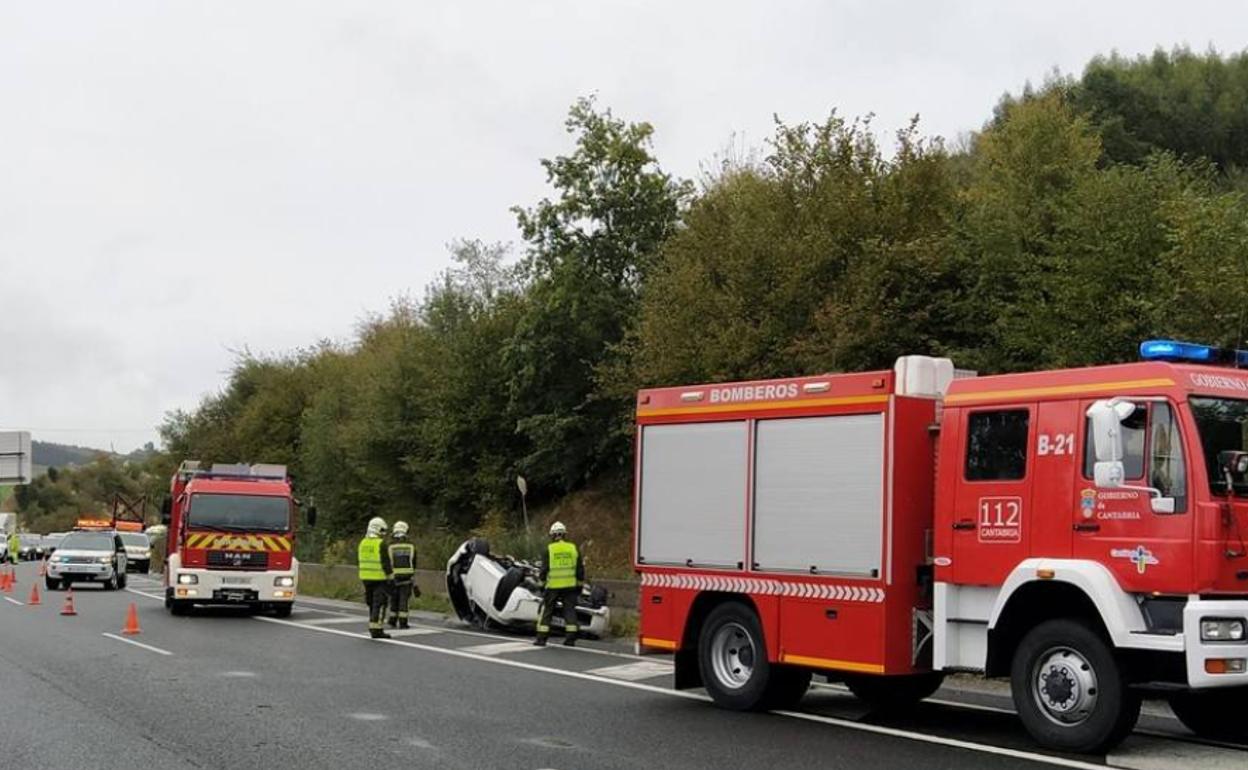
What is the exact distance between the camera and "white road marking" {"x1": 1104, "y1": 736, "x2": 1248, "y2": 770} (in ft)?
27.8

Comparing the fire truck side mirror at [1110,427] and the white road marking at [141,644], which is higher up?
the fire truck side mirror at [1110,427]

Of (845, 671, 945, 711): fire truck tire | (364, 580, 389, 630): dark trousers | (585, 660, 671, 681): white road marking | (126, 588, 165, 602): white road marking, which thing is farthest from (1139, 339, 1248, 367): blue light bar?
(126, 588, 165, 602): white road marking

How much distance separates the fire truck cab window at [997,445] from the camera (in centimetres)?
953

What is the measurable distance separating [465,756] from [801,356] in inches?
590

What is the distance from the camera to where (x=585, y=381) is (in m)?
35.6

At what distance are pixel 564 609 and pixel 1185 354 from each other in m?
10.4

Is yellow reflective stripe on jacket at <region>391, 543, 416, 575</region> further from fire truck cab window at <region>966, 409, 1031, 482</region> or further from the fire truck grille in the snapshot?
fire truck cab window at <region>966, 409, 1031, 482</region>

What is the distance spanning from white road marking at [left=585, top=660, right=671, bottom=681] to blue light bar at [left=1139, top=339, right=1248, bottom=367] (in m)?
6.90

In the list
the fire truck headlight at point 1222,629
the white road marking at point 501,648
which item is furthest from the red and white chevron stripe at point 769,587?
the white road marking at point 501,648

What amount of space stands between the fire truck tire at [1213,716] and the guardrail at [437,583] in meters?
10.3

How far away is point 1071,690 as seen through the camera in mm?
8852

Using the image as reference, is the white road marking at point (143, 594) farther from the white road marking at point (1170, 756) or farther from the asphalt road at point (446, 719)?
the white road marking at point (1170, 756)

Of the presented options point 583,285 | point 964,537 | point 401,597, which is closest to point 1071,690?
point 964,537

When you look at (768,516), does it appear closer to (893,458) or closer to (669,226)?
(893,458)
